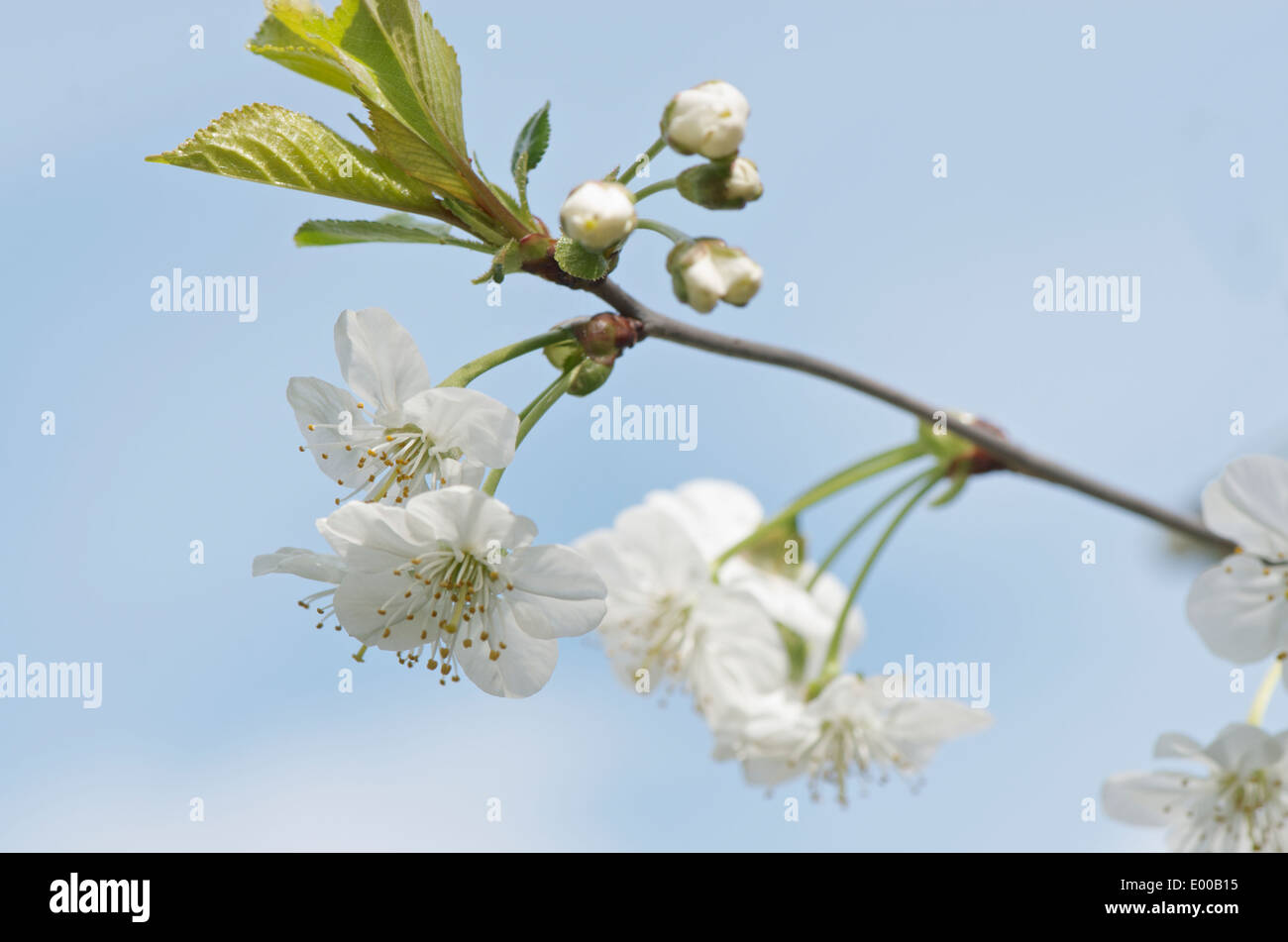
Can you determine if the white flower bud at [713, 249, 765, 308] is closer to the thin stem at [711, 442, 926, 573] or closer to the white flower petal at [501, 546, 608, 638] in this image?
the white flower petal at [501, 546, 608, 638]

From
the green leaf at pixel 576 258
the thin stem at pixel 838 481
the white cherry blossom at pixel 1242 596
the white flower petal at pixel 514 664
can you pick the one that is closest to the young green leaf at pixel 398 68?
the green leaf at pixel 576 258

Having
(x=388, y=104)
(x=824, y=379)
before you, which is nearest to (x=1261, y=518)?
(x=824, y=379)

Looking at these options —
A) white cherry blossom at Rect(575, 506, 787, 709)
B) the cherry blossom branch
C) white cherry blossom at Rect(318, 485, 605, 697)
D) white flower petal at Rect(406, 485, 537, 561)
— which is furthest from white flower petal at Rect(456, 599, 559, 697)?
white cherry blossom at Rect(575, 506, 787, 709)

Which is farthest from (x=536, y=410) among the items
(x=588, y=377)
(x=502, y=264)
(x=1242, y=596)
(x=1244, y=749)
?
(x=1244, y=749)

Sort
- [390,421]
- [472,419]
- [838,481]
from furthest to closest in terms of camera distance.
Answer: [838,481] → [390,421] → [472,419]

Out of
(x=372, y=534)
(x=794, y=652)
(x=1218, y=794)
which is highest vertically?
(x=372, y=534)

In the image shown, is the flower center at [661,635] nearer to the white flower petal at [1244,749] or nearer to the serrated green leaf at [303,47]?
the white flower petal at [1244,749]

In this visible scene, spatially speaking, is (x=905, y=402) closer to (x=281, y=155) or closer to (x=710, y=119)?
(x=710, y=119)
